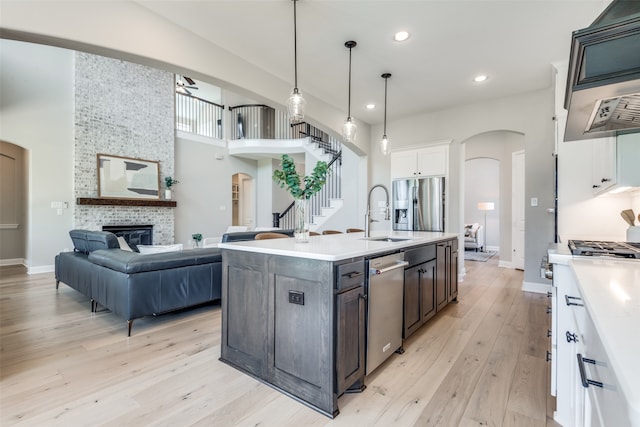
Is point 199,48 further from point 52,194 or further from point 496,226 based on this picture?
point 496,226

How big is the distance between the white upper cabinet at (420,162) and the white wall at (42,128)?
21.3ft

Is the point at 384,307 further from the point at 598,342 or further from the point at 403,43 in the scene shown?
the point at 403,43

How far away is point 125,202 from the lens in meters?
6.57

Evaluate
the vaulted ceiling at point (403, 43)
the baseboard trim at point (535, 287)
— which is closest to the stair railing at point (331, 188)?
the vaulted ceiling at point (403, 43)

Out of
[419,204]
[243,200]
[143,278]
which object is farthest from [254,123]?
[143,278]

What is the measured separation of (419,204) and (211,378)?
4.29 meters

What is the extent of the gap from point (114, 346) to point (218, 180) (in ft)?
21.7

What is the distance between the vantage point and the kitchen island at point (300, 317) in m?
1.69

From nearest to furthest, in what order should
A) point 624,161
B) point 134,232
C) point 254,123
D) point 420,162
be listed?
point 624,161 → point 420,162 → point 134,232 → point 254,123

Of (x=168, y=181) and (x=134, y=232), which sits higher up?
(x=168, y=181)

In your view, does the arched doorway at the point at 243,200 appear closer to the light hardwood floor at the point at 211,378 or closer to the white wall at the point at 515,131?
the white wall at the point at 515,131

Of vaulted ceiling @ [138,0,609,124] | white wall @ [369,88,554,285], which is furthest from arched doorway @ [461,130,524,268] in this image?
vaulted ceiling @ [138,0,609,124]

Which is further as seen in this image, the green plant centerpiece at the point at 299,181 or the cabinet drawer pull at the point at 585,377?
the green plant centerpiece at the point at 299,181

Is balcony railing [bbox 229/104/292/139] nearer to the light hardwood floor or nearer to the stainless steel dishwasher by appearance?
the light hardwood floor
